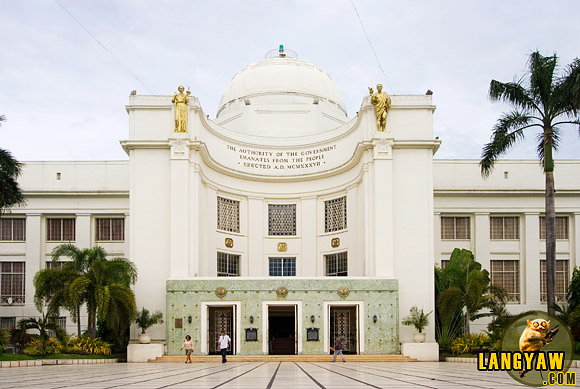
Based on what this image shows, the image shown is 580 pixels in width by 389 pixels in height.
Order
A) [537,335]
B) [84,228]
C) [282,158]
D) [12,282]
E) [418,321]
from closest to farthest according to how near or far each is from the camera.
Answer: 1. [537,335]
2. [418,321]
3. [282,158]
4. [12,282]
5. [84,228]

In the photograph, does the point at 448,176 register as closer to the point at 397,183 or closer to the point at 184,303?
the point at 397,183

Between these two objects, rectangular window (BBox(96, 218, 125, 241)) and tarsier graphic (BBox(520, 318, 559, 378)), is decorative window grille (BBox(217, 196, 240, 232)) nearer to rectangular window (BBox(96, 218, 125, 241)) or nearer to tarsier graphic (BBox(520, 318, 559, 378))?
rectangular window (BBox(96, 218, 125, 241))

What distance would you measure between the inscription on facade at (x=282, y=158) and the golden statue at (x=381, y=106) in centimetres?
531

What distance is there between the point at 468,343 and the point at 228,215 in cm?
1518

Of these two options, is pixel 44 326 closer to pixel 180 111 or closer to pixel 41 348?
pixel 41 348

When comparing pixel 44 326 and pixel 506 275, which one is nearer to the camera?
pixel 44 326

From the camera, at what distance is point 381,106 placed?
34.7 metres

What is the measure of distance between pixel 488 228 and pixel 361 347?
1488cm

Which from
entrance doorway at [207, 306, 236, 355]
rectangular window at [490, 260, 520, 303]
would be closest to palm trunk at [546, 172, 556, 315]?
rectangular window at [490, 260, 520, 303]

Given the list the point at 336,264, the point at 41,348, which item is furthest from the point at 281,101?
the point at 41,348

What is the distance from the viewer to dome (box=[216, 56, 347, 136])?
42.8m

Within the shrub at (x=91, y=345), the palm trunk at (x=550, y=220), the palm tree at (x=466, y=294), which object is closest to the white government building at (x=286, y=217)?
the palm tree at (x=466, y=294)

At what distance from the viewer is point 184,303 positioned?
3234cm

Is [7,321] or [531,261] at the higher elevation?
[531,261]
